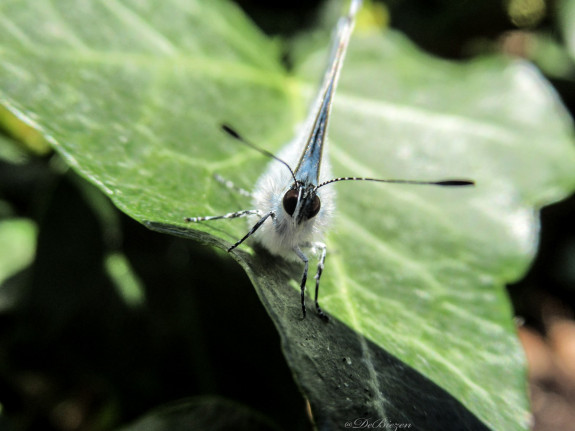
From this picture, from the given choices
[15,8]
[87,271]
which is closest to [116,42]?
[15,8]

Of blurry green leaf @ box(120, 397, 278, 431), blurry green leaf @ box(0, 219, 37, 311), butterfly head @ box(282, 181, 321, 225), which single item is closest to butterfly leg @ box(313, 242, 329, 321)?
butterfly head @ box(282, 181, 321, 225)

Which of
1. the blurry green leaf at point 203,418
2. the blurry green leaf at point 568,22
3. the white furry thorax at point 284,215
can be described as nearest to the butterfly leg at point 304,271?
the white furry thorax at point 284,215

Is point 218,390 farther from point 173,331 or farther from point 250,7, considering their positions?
point 250,7

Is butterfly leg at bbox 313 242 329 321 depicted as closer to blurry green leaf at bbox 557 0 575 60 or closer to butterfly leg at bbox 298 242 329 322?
butterfly leg at bbox 298 242 329 322

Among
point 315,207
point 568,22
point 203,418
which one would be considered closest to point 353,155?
point 315,207

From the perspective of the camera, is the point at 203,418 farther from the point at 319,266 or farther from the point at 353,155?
the point at 353,155
